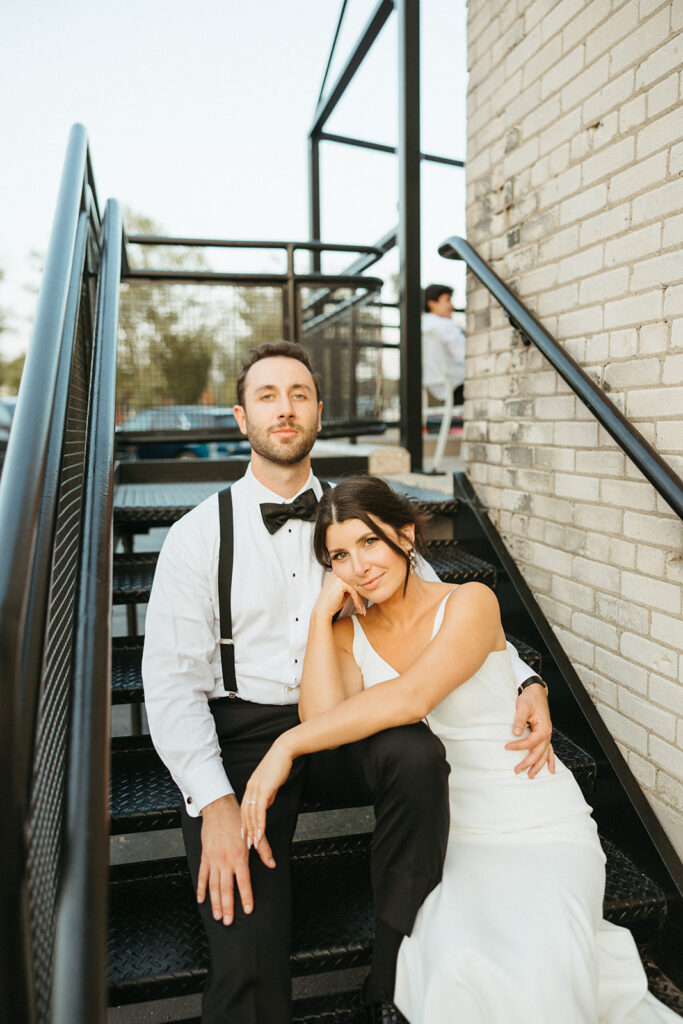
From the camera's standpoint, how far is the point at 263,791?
140 centimetres

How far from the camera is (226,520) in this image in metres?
1.73

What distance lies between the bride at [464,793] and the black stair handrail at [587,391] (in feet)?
1.62

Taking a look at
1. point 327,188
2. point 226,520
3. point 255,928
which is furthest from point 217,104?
point 255,928

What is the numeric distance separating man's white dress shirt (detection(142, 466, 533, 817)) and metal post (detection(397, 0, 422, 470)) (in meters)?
2.36

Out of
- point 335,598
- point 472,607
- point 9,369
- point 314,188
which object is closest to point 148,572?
point 335,598

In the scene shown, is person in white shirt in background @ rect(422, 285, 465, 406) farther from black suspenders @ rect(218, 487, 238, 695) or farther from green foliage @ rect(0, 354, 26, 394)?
green foliage @ rect(0, 354, 26, 394)

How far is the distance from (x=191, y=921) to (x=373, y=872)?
1.76 feet

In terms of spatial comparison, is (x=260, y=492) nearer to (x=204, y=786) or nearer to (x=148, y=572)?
(x=204, y=786)

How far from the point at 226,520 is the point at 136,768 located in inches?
32.5

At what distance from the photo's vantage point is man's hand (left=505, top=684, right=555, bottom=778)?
4.93 feet

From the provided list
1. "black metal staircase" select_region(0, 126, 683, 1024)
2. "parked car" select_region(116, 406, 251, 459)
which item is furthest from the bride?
"parked car" select_region(116, 406, 251, 459)

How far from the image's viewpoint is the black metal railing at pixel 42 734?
802 millimetres

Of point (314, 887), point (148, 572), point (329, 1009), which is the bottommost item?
point (329, 1009)

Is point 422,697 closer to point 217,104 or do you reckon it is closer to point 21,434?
point 21,434
